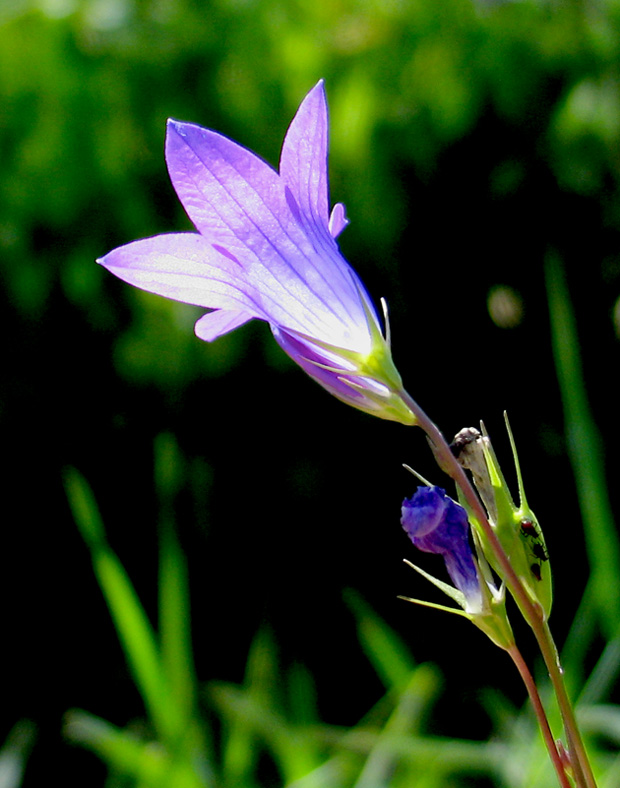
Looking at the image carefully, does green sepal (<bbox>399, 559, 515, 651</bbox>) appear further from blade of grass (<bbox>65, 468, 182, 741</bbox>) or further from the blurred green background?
the blurred green background

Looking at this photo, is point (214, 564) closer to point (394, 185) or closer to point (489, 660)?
point (489, 660)

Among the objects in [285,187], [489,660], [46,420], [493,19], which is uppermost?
[493,19]

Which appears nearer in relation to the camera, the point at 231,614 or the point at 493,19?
the point at 493,19

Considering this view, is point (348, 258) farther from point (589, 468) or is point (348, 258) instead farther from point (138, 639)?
point (138, 639)

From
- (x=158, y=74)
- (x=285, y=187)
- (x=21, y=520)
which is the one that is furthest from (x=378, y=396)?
(x=21, y=520)

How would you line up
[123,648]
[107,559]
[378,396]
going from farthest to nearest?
[123,648]
[107,559]
[378,396]
